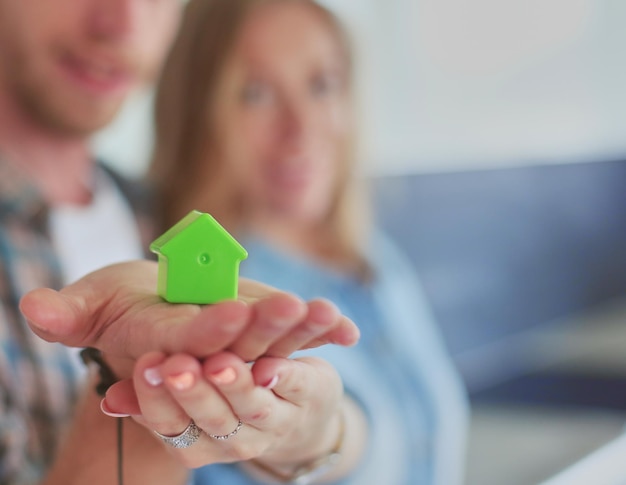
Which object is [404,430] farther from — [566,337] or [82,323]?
[566,337]

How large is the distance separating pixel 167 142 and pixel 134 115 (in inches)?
9.7

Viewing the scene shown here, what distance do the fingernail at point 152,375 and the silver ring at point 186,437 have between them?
6 centimetres

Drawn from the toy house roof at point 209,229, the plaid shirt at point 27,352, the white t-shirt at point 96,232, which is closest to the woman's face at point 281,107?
the white t-shirt at point 96,232

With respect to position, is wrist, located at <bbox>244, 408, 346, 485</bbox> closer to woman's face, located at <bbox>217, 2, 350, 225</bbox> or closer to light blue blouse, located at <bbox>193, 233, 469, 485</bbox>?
light blue blouse, located at <bbox>193, 233, 469, 485</bbox>

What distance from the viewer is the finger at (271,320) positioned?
29cm

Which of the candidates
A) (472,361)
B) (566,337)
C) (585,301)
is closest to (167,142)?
(472,361)

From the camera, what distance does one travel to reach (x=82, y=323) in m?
0.35

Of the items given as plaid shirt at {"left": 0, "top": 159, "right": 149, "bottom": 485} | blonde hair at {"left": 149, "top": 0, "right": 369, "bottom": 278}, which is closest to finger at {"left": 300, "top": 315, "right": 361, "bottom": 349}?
plaid shirt at {"left": 0, "top": 159, "right": 149, "bottom": 485}

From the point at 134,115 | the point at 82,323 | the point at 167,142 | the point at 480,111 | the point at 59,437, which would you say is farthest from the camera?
the point at 480,111

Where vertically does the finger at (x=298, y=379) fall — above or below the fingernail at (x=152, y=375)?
above

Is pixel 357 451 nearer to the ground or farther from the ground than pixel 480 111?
nearer to the ground

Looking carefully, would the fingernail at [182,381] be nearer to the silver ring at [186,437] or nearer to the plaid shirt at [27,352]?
the silver ring at [186,437]

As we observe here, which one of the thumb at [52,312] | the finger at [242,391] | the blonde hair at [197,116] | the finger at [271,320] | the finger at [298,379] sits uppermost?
the blonde hair at [197,116]

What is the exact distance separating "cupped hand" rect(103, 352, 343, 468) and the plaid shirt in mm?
336
